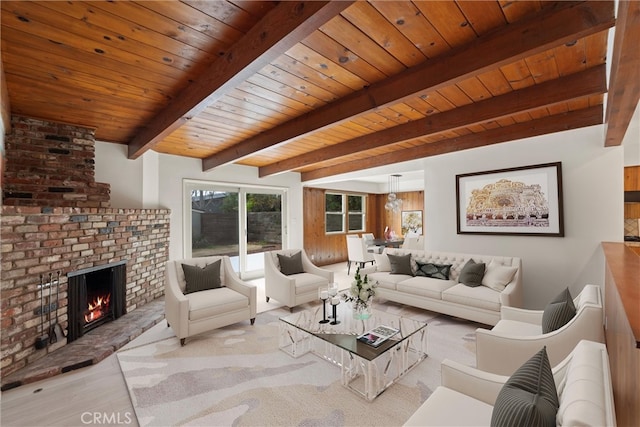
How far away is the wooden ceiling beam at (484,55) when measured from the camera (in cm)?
150

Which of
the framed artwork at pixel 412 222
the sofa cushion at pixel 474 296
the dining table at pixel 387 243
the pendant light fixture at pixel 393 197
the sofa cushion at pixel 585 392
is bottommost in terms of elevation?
the sofa cushion at pixel 474 296

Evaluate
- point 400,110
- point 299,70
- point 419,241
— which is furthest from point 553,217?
point 299,70

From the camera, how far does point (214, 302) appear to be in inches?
127

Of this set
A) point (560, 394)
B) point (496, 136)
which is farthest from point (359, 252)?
point (560, 394)

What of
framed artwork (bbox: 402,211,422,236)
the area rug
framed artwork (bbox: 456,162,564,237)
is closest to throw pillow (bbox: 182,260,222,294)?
the area rug

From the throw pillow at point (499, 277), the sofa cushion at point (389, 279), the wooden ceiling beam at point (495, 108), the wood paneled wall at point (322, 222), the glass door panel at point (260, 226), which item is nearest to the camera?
the wooden ceiling beam at point (495, 108)

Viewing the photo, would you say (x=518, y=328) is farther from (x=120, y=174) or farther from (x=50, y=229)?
(x=120, y=174)

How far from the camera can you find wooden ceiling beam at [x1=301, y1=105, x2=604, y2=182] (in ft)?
10.2

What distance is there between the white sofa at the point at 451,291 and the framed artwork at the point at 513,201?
0.61 meters

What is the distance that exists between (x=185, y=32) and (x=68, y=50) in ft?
2.79

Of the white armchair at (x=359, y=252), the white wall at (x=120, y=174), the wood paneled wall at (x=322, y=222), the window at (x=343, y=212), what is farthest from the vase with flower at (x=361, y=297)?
the window at (x=343, y=212)

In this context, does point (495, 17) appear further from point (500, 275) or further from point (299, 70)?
point (500, 275)

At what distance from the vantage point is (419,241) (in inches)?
257

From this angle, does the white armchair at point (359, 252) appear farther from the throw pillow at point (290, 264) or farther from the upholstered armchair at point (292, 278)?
the throw pillow at point (290, 264)
